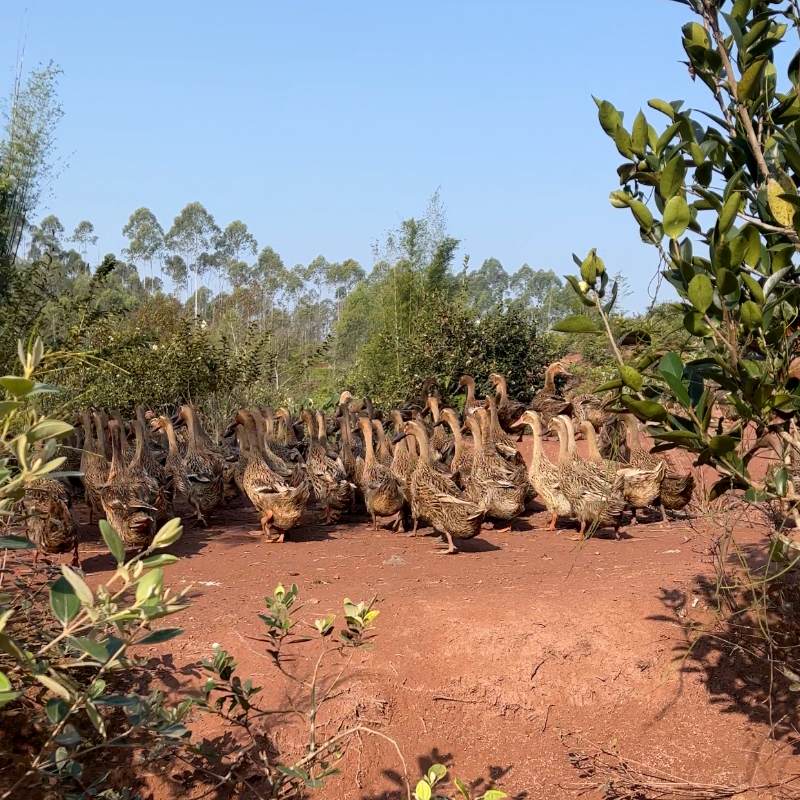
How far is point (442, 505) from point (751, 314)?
18.5 ft

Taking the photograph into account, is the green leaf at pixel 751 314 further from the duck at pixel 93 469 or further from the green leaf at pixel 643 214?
the duck at pixel 93 469

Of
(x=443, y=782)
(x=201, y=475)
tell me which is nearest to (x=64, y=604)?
(x=443, y=782)

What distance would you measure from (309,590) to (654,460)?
4.31m

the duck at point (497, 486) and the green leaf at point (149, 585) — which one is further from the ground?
the green leaf at point (149, 585)

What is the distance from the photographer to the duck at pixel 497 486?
29.5 ft

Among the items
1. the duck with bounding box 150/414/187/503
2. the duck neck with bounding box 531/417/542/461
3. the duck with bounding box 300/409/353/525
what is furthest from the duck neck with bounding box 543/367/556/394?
the duck with bounding box 150/414/187/503

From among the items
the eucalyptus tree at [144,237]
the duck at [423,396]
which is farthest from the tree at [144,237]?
the duck at [423,396]

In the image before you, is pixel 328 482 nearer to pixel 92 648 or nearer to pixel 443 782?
pixel 443 782

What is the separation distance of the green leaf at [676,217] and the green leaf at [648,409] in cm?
54

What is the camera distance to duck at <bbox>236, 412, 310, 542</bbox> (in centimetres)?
858

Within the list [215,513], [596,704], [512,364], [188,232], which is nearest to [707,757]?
[596,704]

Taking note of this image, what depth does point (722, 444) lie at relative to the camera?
2.63 meters

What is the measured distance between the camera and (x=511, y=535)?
29.6ft

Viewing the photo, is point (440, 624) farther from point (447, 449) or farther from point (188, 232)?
point (188, 232)
